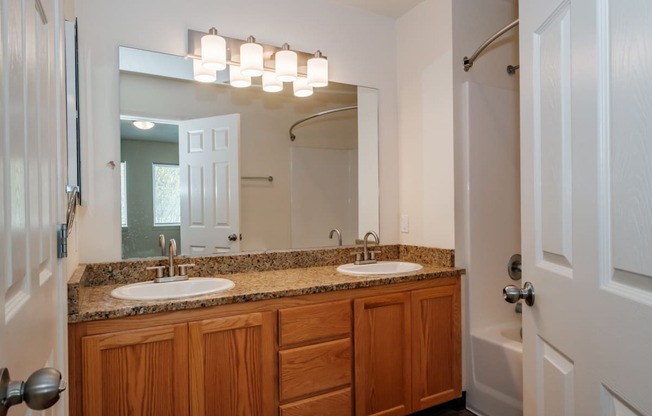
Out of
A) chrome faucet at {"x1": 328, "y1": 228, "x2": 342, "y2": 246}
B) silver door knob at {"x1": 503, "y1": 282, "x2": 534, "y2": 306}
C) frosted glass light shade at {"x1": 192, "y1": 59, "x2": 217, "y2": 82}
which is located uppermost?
frosted glass light shade at {"x1": 192, "y1": 59, "x2": 217, "y2": 82}

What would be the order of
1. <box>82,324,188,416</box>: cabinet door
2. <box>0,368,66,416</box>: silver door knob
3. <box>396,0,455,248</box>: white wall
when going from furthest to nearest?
<box>396,0,455,248</box>: white wall, <box>82,324,188,416</box>: cabinet door, <box>0,368,66,416</box>: silver door knob

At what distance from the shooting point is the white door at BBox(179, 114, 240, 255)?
1952 millimetres

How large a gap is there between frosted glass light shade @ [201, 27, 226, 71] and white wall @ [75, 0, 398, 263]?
11 cm

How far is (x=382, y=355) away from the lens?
6.15 feet

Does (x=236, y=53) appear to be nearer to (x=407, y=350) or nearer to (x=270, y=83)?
(x=270, y=83)

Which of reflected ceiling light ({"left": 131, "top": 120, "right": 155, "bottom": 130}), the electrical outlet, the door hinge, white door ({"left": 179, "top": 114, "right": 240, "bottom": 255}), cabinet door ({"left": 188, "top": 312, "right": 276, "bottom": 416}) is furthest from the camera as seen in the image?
the electrical outlet

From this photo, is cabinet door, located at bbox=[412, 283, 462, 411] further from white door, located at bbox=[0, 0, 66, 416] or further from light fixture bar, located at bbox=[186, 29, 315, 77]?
white door, located at bbox=[0, 0, 66, 416]

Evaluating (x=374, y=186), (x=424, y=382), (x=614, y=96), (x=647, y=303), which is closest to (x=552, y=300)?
(x=647, y=303)

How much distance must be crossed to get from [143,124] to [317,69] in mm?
1023

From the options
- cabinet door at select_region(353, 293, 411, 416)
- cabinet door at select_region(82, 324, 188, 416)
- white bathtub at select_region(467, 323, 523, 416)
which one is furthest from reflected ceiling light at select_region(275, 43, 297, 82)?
white bathtub at select_region(467, 323, 523, 416)

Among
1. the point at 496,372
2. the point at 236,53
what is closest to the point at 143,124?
the point at 236,53

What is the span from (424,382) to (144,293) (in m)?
1.50

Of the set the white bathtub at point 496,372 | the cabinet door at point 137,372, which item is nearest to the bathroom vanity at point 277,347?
the cabinet door at point 137,372

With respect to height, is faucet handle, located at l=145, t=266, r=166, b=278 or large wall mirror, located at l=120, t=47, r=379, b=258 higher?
large wall mirror, located at l=120, t=47, r=379, b=258
